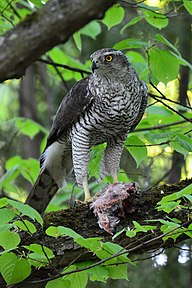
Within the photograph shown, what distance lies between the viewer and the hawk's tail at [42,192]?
19.8 feet

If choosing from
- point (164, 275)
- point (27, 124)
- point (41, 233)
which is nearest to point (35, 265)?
point (41, 233)

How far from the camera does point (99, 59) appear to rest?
5113 mm

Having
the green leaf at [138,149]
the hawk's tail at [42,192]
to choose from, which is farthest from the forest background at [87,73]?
the hawk's tail at [42,192]

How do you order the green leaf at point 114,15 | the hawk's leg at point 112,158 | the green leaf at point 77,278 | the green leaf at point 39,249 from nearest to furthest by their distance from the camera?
the green leaf at point 39,249
the green leaf at point 77,278
the green leaf at point 114,15
the hawk's leg at point 112,158

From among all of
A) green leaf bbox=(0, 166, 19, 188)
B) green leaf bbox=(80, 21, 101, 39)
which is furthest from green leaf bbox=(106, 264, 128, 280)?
green leaf bbox=(80, 21, 101, 39)

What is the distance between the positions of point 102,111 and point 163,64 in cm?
83

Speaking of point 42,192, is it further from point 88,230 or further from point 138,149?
point 88,230

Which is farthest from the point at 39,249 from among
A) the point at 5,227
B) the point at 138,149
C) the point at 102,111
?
the point at 102,111

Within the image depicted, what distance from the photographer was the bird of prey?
5246 mm

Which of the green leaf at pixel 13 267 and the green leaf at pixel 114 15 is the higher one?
the green leaf at pixel 114 15

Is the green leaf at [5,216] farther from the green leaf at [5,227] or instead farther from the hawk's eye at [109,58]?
the hawk's eye at [109,58]

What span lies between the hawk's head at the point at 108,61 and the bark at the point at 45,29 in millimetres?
3137

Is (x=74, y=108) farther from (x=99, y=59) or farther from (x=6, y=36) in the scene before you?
(x=6, y=36)

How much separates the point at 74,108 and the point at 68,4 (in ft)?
11.6
